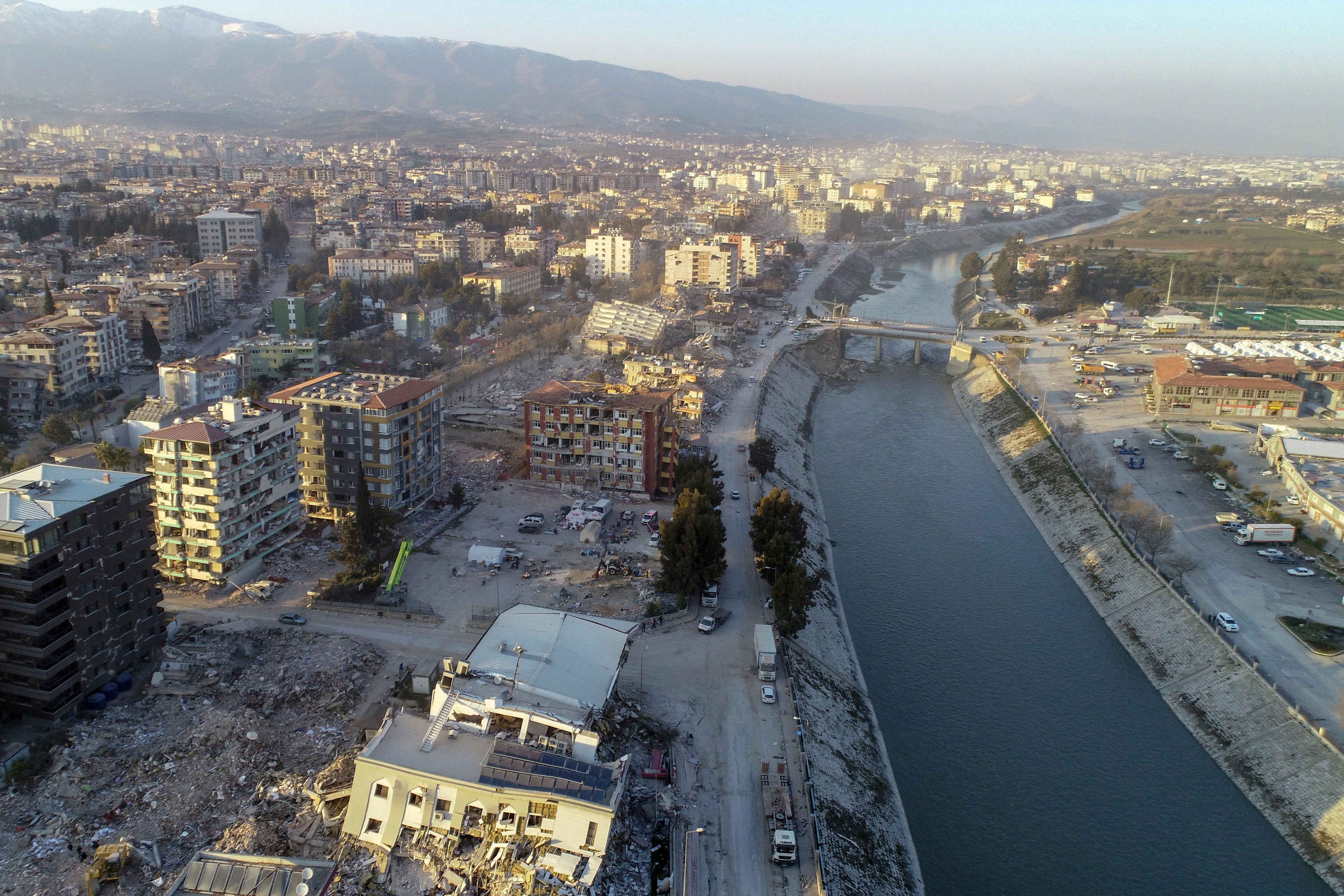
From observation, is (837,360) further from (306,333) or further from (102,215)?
(102,215)

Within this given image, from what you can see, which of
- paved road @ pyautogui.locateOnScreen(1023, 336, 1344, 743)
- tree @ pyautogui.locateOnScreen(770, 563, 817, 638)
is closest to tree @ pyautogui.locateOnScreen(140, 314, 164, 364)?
tree @ pyautogui.locateOnScreen(770, 563, 817, 638)

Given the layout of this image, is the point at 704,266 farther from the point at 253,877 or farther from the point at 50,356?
the point at 253,877

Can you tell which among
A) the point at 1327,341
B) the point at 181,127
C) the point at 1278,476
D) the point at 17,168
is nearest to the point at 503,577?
the point at 1278,476

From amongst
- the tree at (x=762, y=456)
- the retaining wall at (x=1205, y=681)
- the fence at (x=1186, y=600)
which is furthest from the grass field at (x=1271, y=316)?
the tree at (x=762, y=456)

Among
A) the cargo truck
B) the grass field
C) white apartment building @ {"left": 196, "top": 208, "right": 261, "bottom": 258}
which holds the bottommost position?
the cargo truck

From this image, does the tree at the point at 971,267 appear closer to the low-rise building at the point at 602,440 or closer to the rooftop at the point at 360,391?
the low-rise building at the point at 602,440

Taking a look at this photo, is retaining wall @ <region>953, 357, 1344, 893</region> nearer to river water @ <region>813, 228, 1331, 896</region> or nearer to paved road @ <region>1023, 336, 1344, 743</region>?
river water @ <region>813, 228, 1331, 896</region>
